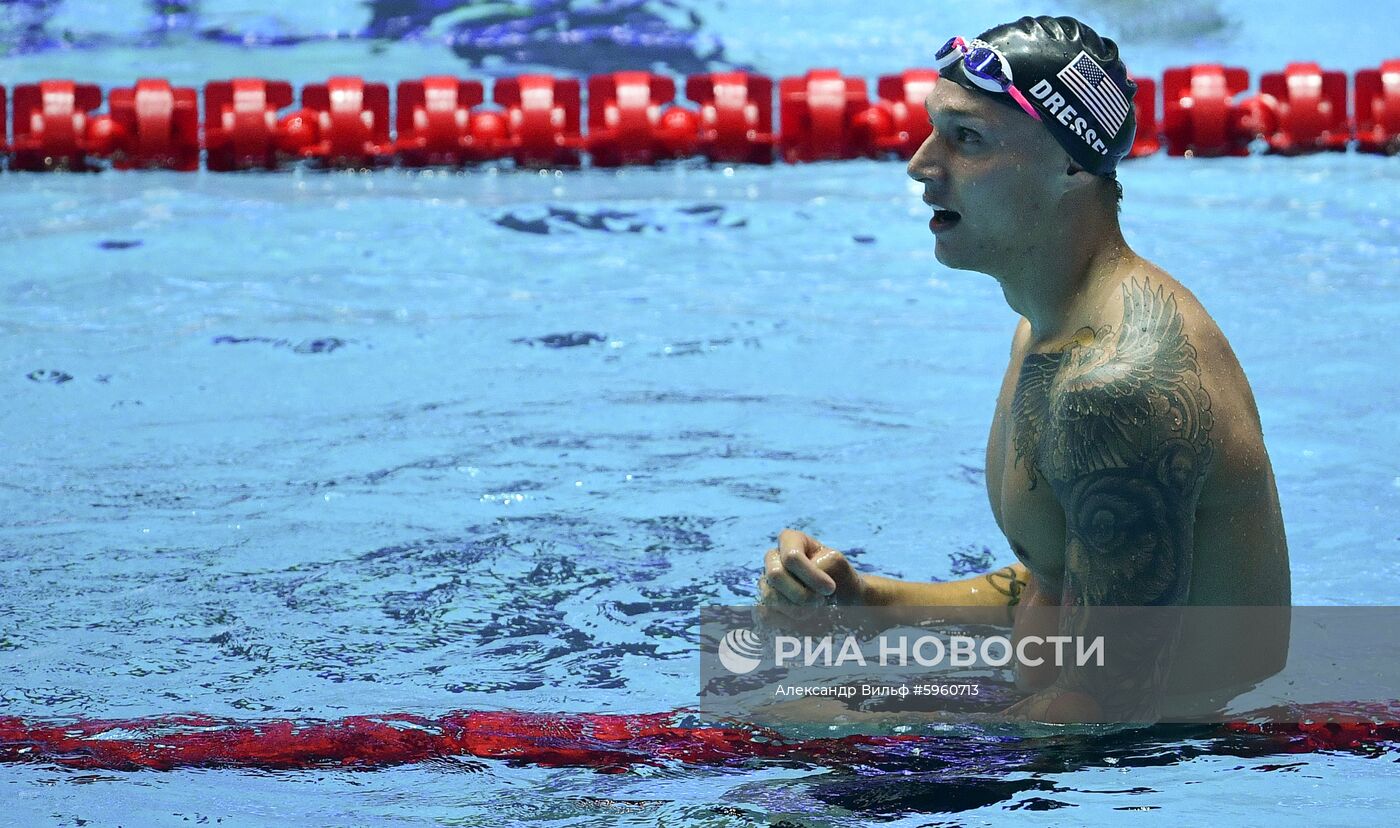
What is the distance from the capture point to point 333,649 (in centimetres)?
365

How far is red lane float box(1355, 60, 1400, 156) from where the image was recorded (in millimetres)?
9438

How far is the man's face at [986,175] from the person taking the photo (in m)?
2.49

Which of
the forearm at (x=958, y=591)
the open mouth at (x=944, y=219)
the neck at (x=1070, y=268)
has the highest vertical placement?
the open mouth at (x=944, y=219)

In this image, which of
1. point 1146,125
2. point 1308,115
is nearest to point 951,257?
point 1146,125

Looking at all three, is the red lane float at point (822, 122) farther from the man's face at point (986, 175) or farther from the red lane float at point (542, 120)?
the man's face at point (986, 175)

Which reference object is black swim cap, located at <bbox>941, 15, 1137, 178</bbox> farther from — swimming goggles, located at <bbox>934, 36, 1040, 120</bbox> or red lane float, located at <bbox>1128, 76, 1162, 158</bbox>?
red lane float, located at <bbox>1128, 76, 1162, 158</bbox>

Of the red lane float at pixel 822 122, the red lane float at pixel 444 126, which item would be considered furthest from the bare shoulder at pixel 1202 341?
the red lane float at pixel 444 126

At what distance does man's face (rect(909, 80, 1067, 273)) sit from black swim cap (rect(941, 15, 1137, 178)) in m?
0.03

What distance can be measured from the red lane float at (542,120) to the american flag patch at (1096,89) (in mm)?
7220

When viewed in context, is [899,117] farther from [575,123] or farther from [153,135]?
[153,135]

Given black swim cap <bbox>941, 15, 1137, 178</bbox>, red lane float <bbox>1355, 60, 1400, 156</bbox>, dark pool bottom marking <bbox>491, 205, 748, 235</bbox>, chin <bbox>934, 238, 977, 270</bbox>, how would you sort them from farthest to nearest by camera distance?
1. red lane float <bbox>1355, 60, 1400, 156</bbox>
2. dark pool bottom marking <bbox>491, 205, 748, 235</bbox>
3. chin <bbox>934, 238, 977, 270</bbox>
4. black swim cap <bbox>941, 15, 1137, 178</bbox>

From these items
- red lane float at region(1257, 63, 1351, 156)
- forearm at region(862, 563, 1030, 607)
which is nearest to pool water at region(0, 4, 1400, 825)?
red lane float at region(1257, 63, 1351, 156)

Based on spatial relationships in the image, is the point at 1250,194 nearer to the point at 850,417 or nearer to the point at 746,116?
the point at 746,116

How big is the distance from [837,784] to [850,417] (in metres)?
3.12
